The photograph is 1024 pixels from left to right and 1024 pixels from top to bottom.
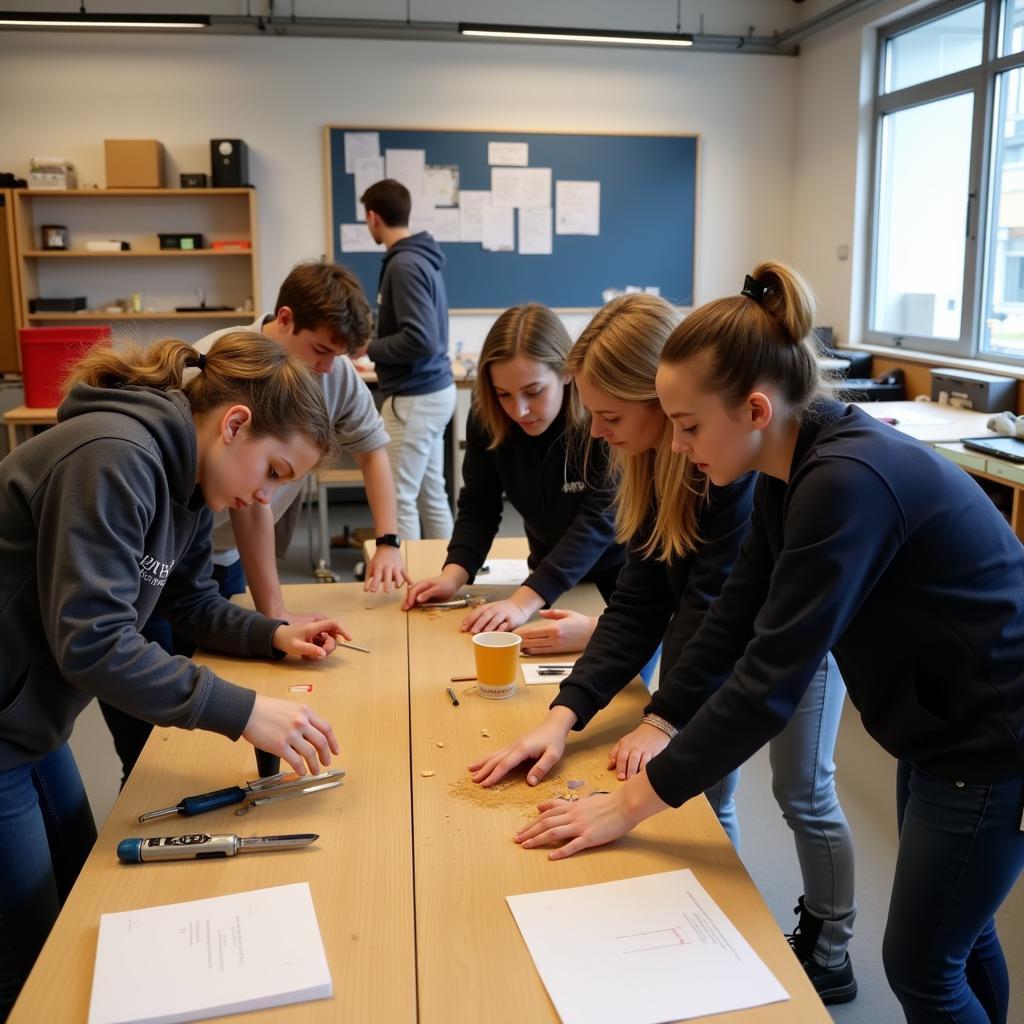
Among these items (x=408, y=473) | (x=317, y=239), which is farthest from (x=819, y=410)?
(x=317, y=239)

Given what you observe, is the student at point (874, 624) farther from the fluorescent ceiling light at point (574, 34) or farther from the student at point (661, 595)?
the fluorescent ceiling light at point (574, 34)

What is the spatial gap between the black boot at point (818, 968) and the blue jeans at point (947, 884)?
19.8 inches

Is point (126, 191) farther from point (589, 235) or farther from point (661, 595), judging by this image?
point (661, 595)

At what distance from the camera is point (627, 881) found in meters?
1.10

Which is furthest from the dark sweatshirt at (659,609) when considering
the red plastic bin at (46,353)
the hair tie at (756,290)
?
the red plastic bin at (46,353)

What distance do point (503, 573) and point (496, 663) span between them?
760 millimetres

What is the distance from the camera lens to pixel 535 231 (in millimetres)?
6289

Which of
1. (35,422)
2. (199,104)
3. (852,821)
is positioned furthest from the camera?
(199,104)

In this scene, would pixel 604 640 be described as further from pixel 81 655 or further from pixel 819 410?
pixel 81 655

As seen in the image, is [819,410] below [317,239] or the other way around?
below

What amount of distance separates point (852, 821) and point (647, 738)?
143 centimetres

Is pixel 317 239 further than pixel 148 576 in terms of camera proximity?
Yes

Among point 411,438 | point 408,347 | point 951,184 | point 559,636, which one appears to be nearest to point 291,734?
point 559,636

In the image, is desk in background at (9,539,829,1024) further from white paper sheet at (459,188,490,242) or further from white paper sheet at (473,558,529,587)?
white paper sheet at (459,188,490,242)
